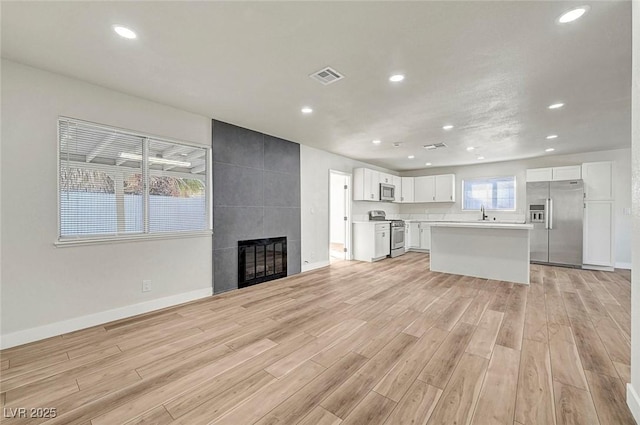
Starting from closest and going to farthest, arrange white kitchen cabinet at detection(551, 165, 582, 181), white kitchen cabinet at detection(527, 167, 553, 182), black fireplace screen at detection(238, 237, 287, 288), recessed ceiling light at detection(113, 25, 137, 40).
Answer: recessed ceiling light at detection(113, 25, 137, 40) < black fireplace screen at detection(238, 237, 287, 288) < white kitchen cabinet at detection(551, 165, 582, 181) < white kitchen cabinet at detection(527, 167, 553, 182)

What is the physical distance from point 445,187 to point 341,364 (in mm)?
6845

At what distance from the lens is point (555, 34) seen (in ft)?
6.51

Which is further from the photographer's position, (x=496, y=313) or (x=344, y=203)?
(x=344, y=203)

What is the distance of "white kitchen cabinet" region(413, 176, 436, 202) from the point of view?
26.0ft

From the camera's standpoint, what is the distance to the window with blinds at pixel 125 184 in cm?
275

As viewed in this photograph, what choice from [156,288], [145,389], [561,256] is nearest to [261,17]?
[145,389]

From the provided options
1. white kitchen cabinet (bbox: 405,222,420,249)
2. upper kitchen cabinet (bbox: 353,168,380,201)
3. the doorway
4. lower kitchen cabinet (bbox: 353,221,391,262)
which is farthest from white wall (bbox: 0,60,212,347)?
white kitchen cabinet (bbox: 405,222,420,249)

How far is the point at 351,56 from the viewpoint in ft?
7.55

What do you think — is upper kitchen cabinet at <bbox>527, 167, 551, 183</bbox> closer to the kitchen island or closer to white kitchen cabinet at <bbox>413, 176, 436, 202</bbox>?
white kitchen cabinet at <bbox>413, 176, 436, 202</bbox>

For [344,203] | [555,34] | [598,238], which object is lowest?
[598,238]

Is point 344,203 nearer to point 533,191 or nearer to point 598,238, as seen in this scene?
point 533,191

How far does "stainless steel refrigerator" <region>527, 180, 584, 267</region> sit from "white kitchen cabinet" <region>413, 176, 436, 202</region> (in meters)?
2.33

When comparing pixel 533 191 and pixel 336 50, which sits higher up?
pixel 336 50

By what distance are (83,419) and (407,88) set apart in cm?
372
